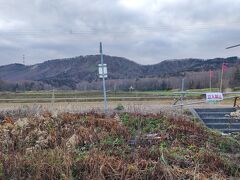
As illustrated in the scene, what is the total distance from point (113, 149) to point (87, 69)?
94.6 meters

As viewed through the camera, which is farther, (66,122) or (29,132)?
(66,122)

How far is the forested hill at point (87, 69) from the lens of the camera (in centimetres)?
9031

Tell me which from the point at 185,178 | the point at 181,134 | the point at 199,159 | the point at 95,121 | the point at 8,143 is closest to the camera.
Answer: the point at 185,178

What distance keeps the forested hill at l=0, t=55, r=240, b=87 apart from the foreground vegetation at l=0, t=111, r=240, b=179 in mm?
74235

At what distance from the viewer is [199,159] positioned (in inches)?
333

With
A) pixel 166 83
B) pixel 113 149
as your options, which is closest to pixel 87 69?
pixel 166 83

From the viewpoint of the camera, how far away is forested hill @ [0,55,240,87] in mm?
90312

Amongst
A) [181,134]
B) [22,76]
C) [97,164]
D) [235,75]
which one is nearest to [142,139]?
[181,134]

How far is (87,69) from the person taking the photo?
103062 mm

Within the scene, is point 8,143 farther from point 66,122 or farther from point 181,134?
point 181,134

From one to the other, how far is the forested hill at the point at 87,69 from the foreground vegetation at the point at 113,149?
74.2 meters

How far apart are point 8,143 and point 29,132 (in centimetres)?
103

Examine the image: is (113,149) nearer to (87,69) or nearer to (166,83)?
(166,83)

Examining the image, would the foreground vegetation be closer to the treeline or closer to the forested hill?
the treeline
